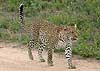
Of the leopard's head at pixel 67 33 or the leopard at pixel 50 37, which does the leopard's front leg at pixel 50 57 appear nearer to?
the leopard at pixel 50 37

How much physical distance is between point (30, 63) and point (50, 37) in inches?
33.1

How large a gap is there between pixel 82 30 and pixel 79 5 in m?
2.29

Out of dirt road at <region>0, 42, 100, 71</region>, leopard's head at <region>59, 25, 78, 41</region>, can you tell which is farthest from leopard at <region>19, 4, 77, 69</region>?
dirt road at <region>0, 42, 100, 71</region>

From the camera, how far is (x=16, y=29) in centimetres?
1341

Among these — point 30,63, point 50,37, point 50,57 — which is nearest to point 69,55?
point 50,57

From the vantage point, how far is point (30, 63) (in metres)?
10.3

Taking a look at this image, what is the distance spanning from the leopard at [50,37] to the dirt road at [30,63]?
0.21m

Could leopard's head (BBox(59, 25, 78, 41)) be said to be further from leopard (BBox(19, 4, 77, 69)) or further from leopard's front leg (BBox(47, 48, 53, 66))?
leopard's front leg (BBox(47, 48, 53, 66))

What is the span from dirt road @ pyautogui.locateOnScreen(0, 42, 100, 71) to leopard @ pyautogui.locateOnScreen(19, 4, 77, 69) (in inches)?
8.3

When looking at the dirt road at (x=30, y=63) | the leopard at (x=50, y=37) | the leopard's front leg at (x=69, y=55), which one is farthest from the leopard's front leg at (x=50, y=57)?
the leopard's front leg at (x=69, y=55)

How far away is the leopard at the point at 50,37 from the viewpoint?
9.81m

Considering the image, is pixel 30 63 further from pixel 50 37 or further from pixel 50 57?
pixel 50 37

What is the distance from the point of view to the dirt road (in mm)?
9703

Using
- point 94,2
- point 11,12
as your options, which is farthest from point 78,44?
point 11,12
